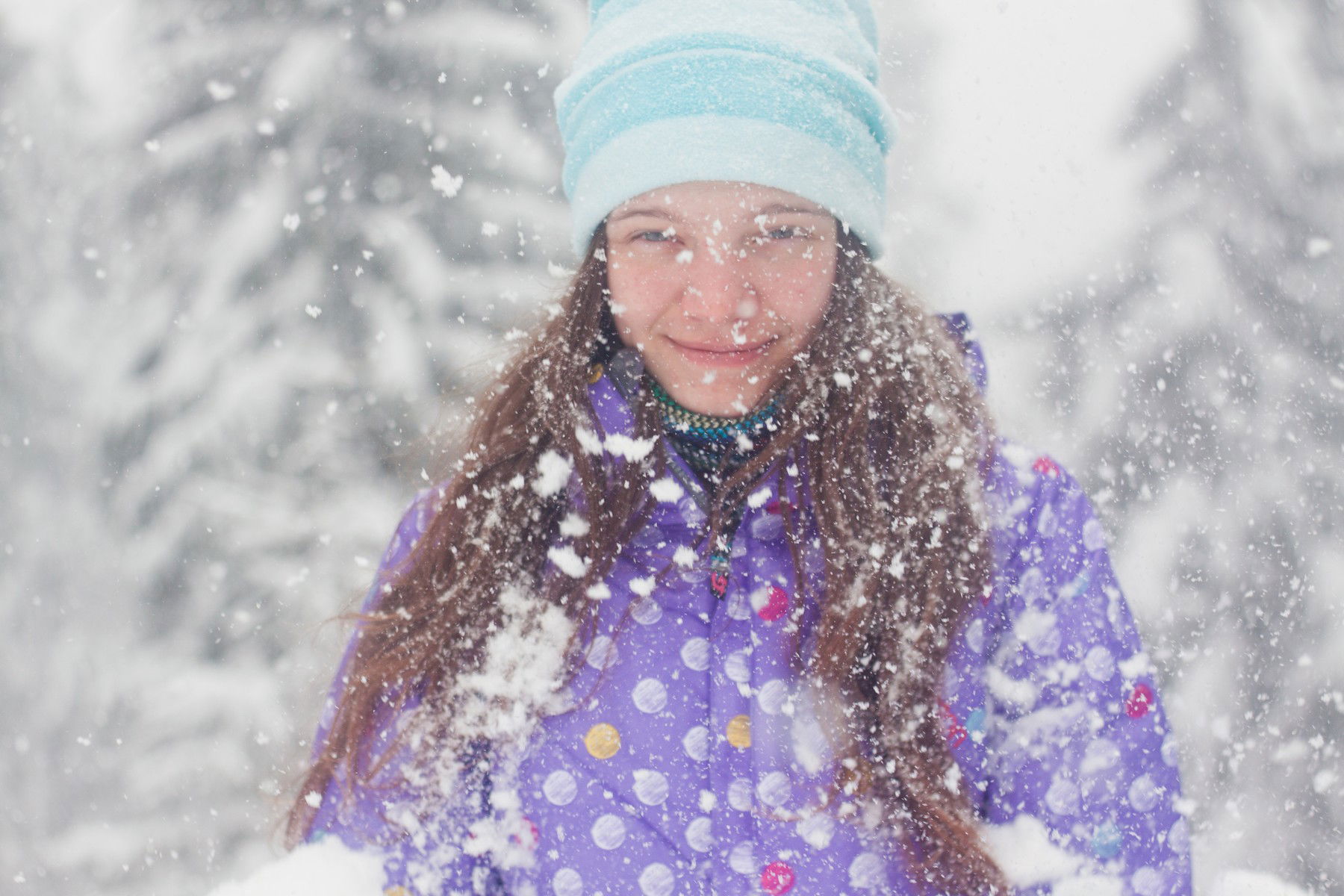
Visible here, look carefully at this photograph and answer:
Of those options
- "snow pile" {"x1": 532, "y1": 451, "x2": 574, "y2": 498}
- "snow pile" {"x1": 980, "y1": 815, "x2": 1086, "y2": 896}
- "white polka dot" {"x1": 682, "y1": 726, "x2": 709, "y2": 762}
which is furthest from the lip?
"snow pile" {"x1": 980, "y1": 815, "x2": 1086, "y2": 896}

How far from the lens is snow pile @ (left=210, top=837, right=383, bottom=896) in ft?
4.50

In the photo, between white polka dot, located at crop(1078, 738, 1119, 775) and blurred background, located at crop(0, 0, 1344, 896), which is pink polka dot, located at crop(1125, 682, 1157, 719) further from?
blurred background, located at crop(0, 0, 1344, 896)

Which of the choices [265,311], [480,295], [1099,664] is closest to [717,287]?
[1099,664]

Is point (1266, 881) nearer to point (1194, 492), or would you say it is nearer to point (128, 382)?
point (1194, 492)

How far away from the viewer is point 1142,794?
123 cm

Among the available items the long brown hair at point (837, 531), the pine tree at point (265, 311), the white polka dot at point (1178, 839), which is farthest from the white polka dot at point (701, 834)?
the pine tree at point (265, 311)

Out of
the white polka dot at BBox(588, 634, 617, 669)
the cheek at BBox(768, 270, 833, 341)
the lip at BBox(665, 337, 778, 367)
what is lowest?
the white polka dot at BBox(588, 634, 617, 669)

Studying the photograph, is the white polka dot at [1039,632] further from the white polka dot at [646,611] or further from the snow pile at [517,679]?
the snow pile at [517,679]

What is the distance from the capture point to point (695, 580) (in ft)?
4.25

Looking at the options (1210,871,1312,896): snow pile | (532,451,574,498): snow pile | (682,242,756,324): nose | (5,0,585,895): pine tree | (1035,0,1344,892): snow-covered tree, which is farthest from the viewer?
(5,0,585,895): pine tree

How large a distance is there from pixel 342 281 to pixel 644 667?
5.42 feet

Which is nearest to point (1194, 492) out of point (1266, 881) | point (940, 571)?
point (1266, 881)

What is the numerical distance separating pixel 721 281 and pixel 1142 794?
881 mm

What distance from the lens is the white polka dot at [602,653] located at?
51.1 inches
